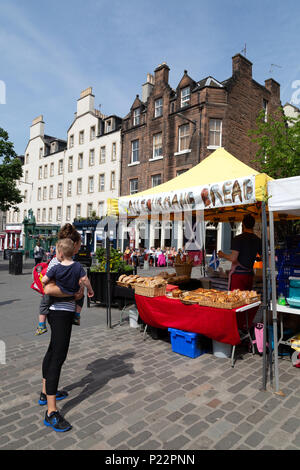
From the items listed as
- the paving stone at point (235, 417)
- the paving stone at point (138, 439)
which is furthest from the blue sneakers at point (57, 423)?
the paving stone at point (235, 417)

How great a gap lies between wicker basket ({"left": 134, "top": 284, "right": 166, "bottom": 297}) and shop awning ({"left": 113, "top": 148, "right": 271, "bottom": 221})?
1.54 m

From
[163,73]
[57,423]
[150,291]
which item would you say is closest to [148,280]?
[150,291]

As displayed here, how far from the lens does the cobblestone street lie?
2.73 meters

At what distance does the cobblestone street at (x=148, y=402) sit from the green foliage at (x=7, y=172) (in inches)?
706

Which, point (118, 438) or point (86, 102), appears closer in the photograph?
point (118, 438)

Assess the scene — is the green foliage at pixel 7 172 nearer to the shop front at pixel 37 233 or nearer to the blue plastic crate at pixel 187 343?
the shop front at pixel 37 233

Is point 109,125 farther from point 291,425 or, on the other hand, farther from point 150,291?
point 291,425

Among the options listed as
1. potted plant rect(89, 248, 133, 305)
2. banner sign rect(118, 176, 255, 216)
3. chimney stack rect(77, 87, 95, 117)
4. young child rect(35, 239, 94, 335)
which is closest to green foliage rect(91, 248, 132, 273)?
potted plant rect(89, 248, 133, 305)

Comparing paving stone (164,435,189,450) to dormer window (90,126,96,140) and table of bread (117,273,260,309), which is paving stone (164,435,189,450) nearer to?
table of bread (117,273,260,309)

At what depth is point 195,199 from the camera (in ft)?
16.8

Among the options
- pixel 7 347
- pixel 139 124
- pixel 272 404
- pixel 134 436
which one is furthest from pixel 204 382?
pixel 139 124

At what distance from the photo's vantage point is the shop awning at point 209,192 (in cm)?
426

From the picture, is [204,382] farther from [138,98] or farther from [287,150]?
[138,98]

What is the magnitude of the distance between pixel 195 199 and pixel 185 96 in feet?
68.4
